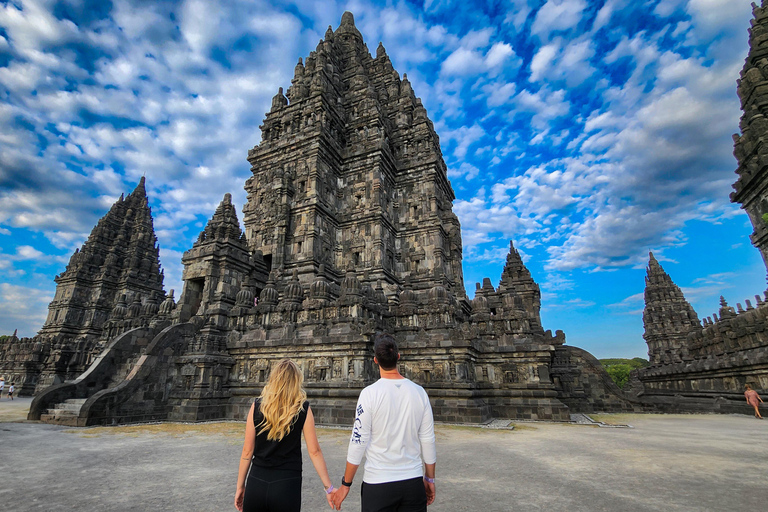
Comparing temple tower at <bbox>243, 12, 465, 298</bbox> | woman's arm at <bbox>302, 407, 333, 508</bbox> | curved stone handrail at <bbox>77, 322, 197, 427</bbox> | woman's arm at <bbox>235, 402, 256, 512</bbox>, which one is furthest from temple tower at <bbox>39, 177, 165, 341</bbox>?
woman's arm at <bbox>302, 407, 333, 508</bbox>

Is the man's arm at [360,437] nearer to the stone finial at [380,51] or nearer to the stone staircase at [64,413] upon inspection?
the stone staircase at [64,413]

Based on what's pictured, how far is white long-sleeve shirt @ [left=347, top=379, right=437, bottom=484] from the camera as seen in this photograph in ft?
9.22

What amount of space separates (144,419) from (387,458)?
14336mm

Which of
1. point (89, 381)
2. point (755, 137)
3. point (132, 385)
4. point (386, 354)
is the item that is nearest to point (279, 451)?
point (386, 354)

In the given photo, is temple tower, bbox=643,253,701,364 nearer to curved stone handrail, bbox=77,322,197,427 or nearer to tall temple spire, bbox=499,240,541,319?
tall temple spire, bbox=499,240,541,319

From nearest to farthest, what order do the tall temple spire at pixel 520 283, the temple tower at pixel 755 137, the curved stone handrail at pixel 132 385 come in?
the curved stone handrail at pixel 132 385
the temple tower at pixel 755 137
the tall temple spire at pixel 520 283

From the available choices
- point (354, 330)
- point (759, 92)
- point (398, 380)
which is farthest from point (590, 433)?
point (759, 92)

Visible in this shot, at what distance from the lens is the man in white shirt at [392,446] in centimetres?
275

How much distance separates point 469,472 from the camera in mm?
6316

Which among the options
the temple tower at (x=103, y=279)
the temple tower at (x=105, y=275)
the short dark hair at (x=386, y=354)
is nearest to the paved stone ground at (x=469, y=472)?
the short dark hair at (x=386, y=354)

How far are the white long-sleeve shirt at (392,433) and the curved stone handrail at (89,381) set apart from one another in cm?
1514

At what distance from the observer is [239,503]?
304 cm

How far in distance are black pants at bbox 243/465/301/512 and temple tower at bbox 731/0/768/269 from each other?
26628mm

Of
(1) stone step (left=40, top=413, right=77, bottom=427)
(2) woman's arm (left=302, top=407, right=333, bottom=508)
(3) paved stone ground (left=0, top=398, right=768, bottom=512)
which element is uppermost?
(2) woman's arm (left=302, top=407, right=333, bottom=508)
